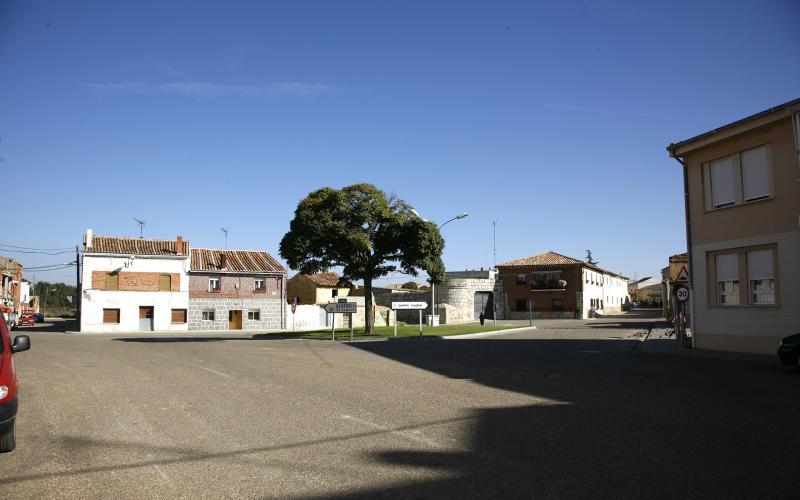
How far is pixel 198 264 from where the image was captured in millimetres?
51219

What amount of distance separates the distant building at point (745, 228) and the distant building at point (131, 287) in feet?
132

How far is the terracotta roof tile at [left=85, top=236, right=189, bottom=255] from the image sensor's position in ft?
159

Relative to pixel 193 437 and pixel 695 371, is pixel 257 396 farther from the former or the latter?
pixel 695 371

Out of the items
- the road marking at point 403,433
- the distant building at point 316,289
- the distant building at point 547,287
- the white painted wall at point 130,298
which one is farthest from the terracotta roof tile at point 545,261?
the road marking at point 403,433

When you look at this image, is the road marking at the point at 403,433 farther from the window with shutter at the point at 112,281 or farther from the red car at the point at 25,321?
the red car at the point at 25,321

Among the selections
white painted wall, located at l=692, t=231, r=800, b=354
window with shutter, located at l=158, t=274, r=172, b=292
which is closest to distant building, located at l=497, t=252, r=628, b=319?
window with shutter, located at l=158, t=274, r=172, b=292

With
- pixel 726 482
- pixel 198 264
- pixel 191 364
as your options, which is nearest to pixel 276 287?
pixel 198 264

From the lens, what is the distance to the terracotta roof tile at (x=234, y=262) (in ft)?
168

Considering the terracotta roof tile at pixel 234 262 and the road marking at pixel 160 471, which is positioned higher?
the terracotta roof tile at pixel 234 262

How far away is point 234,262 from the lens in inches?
2085

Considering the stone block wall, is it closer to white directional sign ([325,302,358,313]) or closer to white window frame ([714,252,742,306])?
white directional sign ([325,302,358,313])

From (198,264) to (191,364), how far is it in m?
36.5

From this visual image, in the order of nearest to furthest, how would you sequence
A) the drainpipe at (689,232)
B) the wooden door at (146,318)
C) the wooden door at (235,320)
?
the drainpipe at (689,232), the wooden door at (146,318), the wooden door at (235,320)

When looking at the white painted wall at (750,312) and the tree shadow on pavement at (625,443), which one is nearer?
the tree shadow on pavement at (625,443)
